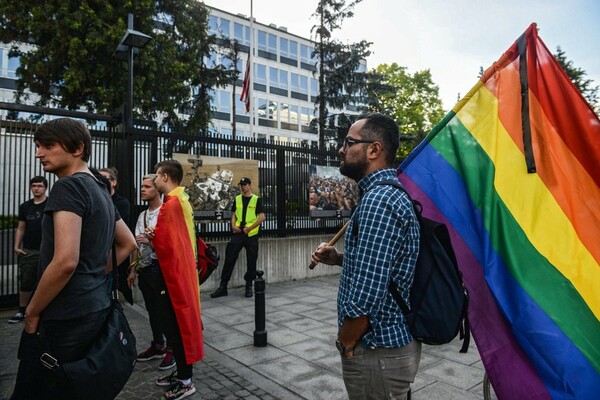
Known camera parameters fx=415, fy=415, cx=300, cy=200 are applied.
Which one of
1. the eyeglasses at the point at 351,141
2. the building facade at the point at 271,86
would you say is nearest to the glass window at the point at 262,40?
the building facade at the point at 271,86

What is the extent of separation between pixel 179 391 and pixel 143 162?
513 cm

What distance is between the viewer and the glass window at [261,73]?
4825cm

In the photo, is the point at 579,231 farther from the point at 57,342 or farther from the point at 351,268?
the point at 57,342

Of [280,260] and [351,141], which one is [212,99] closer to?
[280,260]

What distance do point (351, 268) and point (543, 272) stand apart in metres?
1.02

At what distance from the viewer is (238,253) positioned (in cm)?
814

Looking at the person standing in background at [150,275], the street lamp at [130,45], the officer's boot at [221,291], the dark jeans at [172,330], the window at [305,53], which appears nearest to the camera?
the dark jeans at [172,330]

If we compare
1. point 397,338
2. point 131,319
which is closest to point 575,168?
point 397,338

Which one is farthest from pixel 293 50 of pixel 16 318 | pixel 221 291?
pixel 16 318

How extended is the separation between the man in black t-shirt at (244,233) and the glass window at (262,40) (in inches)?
1743

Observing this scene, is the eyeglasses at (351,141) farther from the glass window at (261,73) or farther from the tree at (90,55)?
the glass window at (261,73)

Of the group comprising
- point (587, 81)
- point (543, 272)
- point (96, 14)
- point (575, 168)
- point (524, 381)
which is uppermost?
point (96, 14)

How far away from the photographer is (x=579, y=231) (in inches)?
83.3

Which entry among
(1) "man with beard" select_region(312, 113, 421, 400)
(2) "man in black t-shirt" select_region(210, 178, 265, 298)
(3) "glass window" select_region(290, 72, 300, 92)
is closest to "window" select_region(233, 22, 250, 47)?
(3) "glass window" select_region(290, 72, 300, 92)
